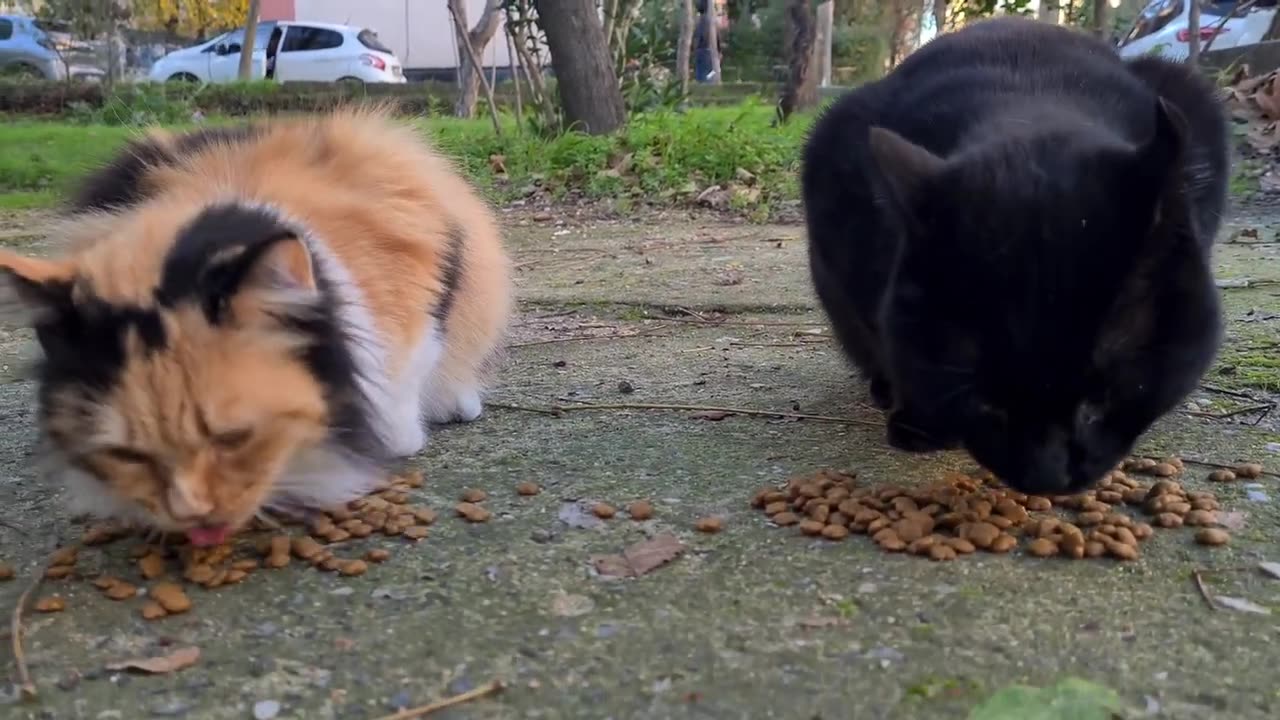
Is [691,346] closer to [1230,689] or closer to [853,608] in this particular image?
[853,608]

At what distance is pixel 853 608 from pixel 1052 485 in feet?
1.26

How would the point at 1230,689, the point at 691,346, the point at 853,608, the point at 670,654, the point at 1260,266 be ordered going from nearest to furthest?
the point at 1230,689
the point at 670,654
the point at 853,608
the point at 691,346
the point at 1260,266

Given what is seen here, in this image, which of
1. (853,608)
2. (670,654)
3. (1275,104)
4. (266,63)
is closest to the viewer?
(670,654)

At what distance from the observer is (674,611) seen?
162 centimetres

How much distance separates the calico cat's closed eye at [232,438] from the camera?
1.74 m

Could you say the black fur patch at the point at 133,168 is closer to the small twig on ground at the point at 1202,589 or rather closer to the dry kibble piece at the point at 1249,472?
the small twig on ground at the point at 1202,589

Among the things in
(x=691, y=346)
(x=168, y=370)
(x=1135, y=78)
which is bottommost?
(x=691, y=346)

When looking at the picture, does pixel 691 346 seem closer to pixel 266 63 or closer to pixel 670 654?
pixel 670 654

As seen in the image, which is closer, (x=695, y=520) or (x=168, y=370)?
(x=168, y=370)

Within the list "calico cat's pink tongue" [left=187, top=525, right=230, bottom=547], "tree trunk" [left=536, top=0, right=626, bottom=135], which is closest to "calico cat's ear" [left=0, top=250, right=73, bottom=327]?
"calico cat's pink tongue" [left=187, top=525, right=230, bottom=547]

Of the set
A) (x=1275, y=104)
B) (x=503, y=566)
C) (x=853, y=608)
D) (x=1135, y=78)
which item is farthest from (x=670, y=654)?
(x=1275, y=104)

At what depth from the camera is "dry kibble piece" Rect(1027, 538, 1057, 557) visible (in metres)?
1.76

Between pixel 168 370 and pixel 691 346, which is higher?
pixel 168 370

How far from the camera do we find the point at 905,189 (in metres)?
1.70
